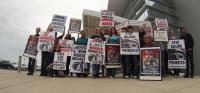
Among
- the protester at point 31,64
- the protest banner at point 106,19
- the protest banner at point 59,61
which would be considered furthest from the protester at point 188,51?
the protester at point 31,64

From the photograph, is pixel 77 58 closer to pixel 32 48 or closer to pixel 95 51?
pixel 95 51

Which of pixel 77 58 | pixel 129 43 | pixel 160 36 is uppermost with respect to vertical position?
pixel 160 36

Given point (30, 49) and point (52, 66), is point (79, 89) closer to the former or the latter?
point (52, 66)

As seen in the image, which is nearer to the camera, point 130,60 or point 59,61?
point 130,60

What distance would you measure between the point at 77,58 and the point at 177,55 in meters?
3.71

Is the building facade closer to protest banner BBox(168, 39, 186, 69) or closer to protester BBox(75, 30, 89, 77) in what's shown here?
protest banner BBox(168, 39, 186, 69)

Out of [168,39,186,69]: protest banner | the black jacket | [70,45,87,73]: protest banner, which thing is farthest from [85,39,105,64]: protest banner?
the black jacket

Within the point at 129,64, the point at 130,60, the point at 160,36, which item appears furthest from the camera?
the point at 160,36

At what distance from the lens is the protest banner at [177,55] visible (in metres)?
13.3

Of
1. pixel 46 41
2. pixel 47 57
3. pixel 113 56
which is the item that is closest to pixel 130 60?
pixel 113 56

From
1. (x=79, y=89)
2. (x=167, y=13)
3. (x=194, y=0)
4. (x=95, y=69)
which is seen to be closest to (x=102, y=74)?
(x=95, y=69)

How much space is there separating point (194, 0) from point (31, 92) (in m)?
22.2

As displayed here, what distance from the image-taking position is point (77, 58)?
13094mm

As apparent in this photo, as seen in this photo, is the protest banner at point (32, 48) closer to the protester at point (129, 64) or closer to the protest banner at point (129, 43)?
the protest banner at point (129, 43)
